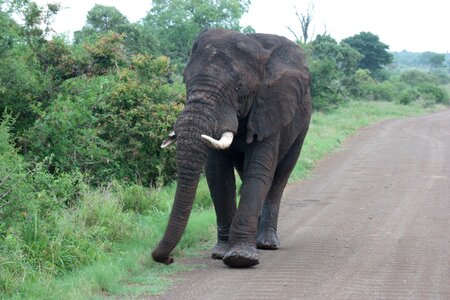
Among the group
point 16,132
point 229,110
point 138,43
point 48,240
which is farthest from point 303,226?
point 138,43

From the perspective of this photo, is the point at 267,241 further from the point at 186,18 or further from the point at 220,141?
the point at 186,18

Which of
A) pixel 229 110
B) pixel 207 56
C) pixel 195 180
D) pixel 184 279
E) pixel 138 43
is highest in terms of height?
Answer: pixel 138 43

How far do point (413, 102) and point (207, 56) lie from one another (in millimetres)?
37714

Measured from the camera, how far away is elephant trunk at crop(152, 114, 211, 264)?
7.17m

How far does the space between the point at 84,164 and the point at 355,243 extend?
4.32m

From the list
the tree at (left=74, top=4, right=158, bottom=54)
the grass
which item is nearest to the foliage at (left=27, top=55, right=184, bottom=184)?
the grass

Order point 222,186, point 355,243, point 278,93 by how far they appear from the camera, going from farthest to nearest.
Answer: point 355,243
point 222,186
point 278,93

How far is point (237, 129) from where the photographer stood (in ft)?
26.1

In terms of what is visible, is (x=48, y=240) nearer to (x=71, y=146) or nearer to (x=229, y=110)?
(x=229, y=110)

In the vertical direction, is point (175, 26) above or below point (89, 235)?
above

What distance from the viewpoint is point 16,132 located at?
11680mm

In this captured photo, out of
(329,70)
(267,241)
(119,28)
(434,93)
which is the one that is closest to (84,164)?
(267,241)

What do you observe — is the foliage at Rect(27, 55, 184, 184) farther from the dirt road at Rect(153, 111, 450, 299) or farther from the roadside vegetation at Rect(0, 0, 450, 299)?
the dirt road at Rect(153, 111, 450, 299)

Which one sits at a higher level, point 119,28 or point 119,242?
point 119,28
